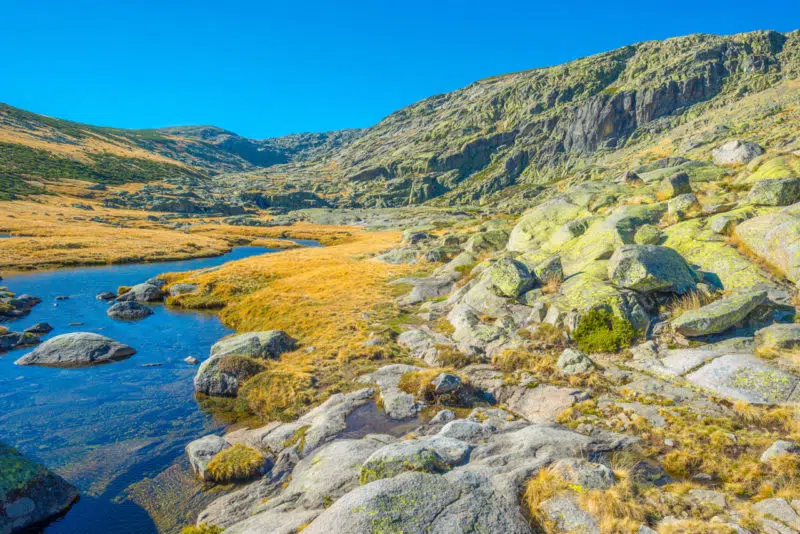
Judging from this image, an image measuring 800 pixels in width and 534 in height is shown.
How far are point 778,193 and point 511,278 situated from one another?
17151 millimetres

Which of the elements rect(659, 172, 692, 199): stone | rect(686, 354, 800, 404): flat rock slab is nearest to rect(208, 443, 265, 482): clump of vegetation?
rect(686, 354, 800, 404): flat rock slab

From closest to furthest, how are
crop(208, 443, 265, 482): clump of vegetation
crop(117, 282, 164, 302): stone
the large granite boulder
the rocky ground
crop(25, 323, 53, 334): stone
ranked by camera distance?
the rocky ground, the large granite boulder, crop(208, 443, 265, 482): clump of vegetation, crop(25, 323, 53, 334): stone, crop(117, 282, 164, 302): stone

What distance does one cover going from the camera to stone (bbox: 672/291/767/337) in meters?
17.7

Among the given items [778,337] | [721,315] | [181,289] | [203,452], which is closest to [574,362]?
[721,315]

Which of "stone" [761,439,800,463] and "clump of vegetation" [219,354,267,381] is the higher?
"stone" [761,439,800,463]

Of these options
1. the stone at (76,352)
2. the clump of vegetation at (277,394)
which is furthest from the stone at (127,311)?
the clump of vegetation at (277,394)

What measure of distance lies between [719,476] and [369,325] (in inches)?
925

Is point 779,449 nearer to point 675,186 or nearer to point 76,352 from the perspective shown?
point 675,186

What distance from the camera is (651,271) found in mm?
20828

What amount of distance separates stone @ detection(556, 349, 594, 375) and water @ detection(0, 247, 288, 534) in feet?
59.0

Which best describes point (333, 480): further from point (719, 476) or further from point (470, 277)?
point (470, 277)

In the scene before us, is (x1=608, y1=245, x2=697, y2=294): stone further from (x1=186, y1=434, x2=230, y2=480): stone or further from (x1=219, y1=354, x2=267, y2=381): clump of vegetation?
(x1=219, y1=354, x2=267, y2=381): clump of vegetation

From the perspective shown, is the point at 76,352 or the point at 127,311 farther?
the point at 127,311

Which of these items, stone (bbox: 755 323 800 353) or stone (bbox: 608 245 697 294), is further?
stone (bbox: 608 245 697 294)
